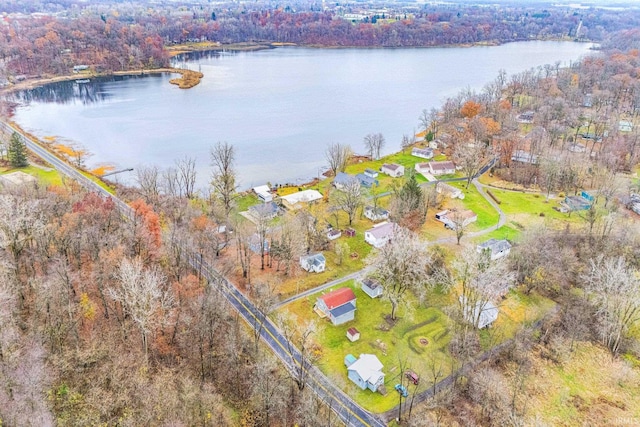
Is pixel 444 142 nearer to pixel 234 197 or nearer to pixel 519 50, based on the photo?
pixel 234 197

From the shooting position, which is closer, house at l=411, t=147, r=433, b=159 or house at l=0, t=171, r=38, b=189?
house at l=0, t=171, r=38, b=189

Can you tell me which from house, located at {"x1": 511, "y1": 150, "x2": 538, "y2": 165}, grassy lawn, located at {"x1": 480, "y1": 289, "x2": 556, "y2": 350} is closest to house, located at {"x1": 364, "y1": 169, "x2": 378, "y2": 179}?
house, located at {"x1": 511, "y1": 150, "x2": 538, "y2": 165}

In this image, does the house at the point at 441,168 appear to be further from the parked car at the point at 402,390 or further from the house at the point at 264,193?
the parked car at the point at 402,390

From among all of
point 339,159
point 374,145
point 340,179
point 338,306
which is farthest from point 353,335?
point 374,145

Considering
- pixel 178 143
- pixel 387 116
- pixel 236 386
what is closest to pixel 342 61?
pixel 387 116

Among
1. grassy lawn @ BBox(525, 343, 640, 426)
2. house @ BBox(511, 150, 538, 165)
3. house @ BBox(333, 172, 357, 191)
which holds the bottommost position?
grassy lawn @ BBox(525, 343, 640, 426)

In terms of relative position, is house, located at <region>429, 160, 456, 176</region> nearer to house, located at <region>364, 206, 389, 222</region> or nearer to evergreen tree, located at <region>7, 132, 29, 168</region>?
house, located at <region>364, 206, 389, 222</region>
